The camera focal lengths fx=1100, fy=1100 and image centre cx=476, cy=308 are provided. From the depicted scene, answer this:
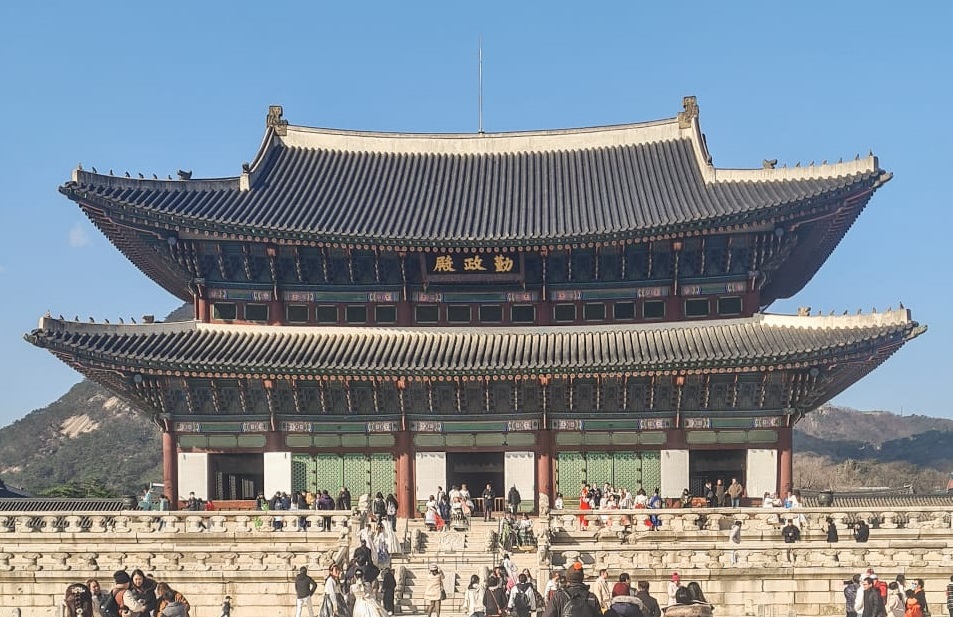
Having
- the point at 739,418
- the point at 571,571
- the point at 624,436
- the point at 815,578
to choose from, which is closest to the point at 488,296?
the point at 624,436

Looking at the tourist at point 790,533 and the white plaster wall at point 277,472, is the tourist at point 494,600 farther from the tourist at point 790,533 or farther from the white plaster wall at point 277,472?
the white plaster wall at point 277,472

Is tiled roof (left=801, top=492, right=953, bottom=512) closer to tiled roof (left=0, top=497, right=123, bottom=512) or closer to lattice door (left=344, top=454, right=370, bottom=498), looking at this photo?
lattice door (left=344, top=454, right=370, bottom=498)

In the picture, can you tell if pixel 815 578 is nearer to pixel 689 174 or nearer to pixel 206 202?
pixel 689 174

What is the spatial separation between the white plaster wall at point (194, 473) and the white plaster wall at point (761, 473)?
19018 millimetres

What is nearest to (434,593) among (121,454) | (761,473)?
(761,473)

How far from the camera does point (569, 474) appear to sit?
38.5 metres

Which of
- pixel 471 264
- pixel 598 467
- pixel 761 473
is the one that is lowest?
pixel 761 473

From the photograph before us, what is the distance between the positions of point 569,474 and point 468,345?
574 centimetres

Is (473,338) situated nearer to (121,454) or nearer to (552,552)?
(552,552)

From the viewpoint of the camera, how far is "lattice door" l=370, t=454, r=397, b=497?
1528 inches

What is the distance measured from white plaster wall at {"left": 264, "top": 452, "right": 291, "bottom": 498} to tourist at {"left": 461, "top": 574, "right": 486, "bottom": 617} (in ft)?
43.4

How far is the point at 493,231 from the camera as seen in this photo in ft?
129

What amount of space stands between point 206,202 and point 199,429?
8.23 m

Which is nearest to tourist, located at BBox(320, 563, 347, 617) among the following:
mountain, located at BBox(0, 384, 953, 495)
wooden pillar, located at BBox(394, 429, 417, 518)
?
wooden pillar, located at BBox(394, 429, 417, 518)
